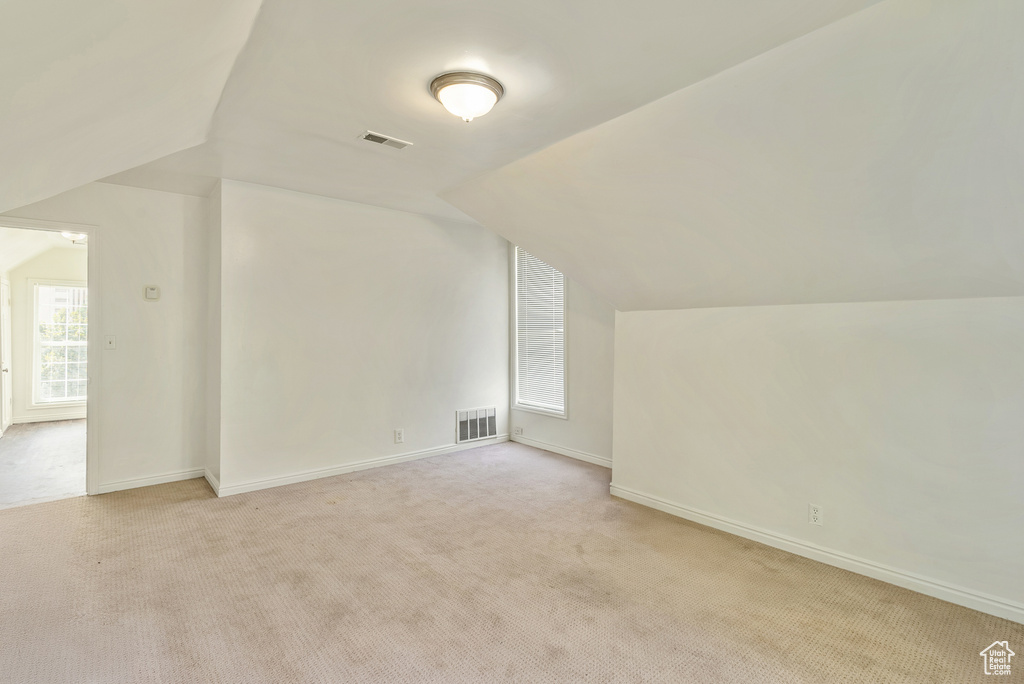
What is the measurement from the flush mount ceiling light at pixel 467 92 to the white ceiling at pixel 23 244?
5208 mm

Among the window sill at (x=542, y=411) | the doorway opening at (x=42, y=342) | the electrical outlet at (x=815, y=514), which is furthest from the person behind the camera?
the doorway opening at (x=42, y=342)

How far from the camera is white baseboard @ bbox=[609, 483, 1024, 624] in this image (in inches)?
92.4

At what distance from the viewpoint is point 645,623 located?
2.27 m

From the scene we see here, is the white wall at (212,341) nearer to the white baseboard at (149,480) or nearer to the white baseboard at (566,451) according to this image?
the white baseboard at (149,480)

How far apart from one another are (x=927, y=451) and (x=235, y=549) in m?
3.91

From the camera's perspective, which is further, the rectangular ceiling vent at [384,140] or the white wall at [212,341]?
the white wall at [212,341]

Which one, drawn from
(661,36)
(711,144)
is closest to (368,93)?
(661,36)

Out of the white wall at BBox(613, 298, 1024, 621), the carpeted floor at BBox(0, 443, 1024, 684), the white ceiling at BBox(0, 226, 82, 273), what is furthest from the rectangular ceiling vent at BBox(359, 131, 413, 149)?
the white ceiling at BBox(0, 226, 82, 273)

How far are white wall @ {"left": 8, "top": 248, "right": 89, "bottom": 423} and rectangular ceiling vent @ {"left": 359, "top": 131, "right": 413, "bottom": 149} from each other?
668 cm

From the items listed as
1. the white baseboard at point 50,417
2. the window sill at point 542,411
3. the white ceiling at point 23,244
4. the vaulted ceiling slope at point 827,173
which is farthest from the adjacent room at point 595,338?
the white baseboard at point 50,417

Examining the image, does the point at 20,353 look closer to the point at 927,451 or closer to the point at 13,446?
the point at 13,446

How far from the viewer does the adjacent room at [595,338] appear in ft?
6.20

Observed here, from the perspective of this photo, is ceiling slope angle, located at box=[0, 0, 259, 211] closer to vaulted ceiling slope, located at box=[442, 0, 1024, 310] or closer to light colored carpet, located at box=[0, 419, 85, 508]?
vaulted ceiling slope, located at box=[442, 0, 1024, 310]

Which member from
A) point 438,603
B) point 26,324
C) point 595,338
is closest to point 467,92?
point 438,603
